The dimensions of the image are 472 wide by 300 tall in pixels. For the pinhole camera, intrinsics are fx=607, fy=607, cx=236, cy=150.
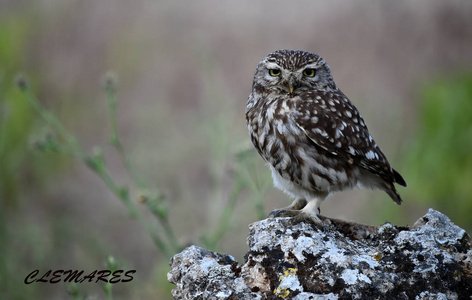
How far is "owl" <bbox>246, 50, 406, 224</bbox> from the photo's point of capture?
327 centimetres

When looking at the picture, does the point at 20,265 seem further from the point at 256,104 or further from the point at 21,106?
the point at 256,104

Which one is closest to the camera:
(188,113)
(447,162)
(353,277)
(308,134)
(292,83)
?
(353,277)

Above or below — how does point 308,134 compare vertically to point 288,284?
above

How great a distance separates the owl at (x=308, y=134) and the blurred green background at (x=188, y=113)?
47cm

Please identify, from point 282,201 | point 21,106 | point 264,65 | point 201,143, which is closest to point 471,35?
point 282,201

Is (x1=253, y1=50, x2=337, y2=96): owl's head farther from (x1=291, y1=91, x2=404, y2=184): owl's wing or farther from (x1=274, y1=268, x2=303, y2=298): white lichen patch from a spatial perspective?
(x1=274, y1=268, x2=303, y2=298): white lichen patch

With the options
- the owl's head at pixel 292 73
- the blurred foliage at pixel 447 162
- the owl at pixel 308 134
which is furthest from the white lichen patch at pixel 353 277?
the blurred foliage at pixel 447 162

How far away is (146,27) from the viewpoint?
9.66 metres

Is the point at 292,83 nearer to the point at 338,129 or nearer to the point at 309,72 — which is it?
the point at 309,72

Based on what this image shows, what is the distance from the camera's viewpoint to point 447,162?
5.41 metres

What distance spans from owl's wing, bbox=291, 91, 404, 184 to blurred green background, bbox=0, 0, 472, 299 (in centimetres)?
67

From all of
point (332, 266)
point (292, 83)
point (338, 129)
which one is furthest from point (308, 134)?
point (332, 266)

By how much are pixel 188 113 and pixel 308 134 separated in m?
5.62

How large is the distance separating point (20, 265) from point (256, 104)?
2.79 metres
